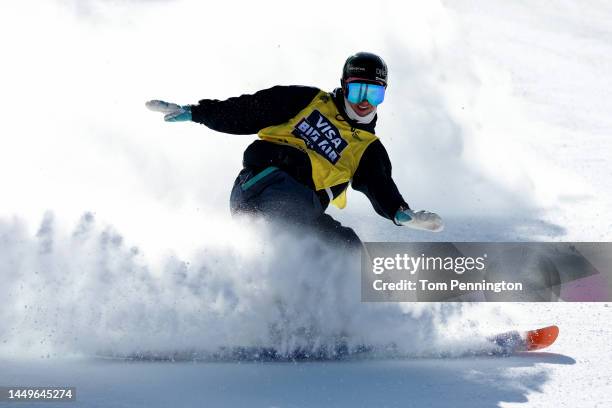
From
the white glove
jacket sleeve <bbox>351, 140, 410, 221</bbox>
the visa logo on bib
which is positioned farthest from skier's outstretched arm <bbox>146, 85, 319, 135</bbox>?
the white glove

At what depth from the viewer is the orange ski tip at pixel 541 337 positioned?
20.5 feet

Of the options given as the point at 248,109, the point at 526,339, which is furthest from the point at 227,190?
the point at 526,339

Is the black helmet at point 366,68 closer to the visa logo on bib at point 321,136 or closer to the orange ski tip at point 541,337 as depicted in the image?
the visa logo on bib at point 321,136

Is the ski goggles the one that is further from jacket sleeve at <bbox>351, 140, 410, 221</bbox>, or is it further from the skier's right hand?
the skier's right hand

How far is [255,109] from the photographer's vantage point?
21.9 feet

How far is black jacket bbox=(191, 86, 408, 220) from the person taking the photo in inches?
258

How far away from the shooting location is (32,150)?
36.0 feet

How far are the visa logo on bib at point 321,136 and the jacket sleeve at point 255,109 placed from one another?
0.13m

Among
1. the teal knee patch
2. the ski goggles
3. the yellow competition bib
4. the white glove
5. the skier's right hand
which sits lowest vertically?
the white glove

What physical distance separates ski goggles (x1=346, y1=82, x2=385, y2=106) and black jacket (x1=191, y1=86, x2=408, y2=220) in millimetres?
175

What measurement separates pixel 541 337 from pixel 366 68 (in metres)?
2.24

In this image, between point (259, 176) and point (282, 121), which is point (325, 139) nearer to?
point (282, 121)

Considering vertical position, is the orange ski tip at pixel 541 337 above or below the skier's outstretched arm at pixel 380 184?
below

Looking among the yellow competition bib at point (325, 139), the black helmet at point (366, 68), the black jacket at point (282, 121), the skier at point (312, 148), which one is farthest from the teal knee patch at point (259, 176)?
the black helmet at point (366, 68)
